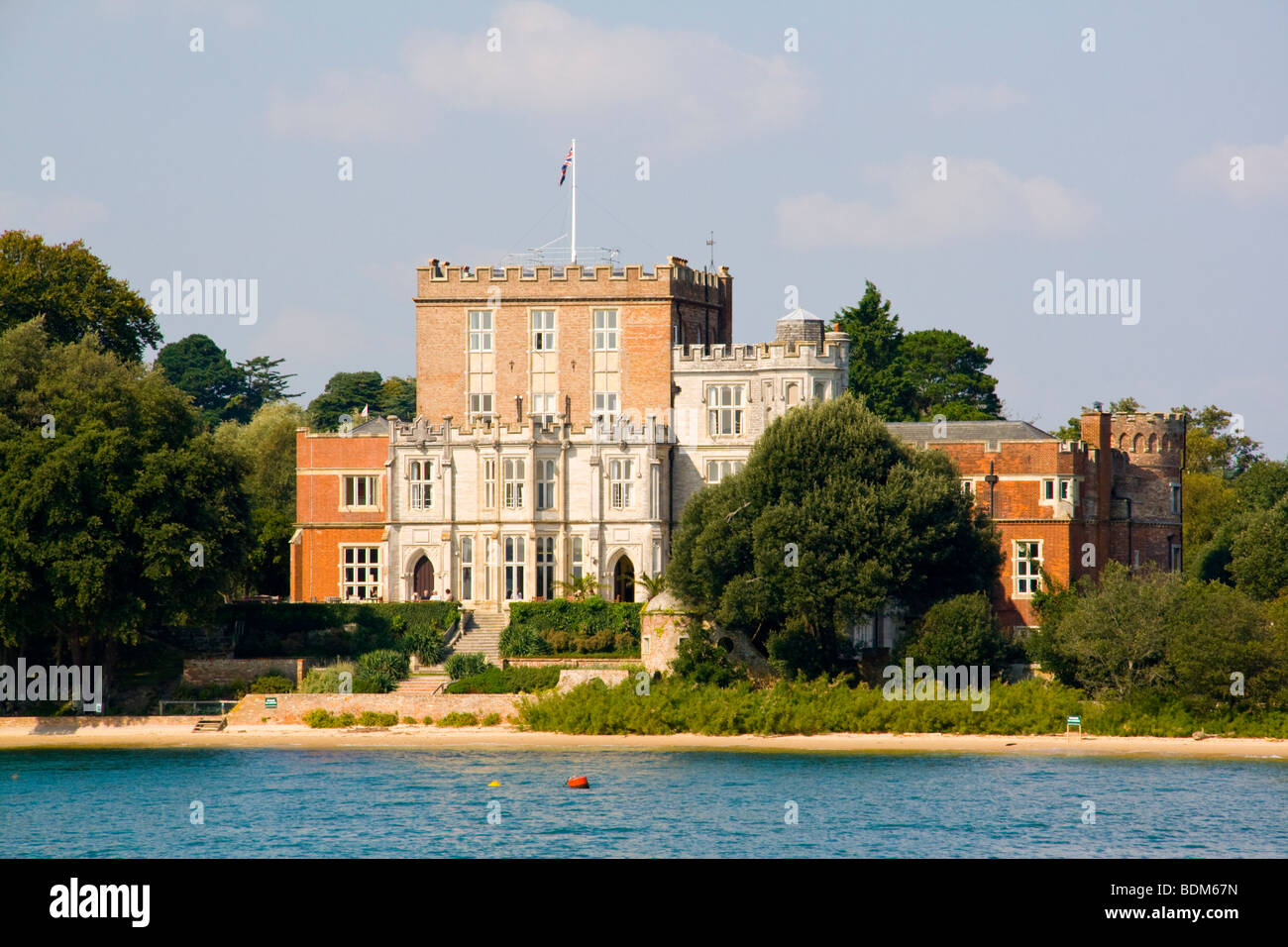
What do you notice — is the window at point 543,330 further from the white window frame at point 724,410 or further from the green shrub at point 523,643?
the green shrub at point 523,643

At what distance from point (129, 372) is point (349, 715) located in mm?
13937

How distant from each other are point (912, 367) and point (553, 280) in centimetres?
3176

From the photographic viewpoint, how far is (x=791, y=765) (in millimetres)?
49000

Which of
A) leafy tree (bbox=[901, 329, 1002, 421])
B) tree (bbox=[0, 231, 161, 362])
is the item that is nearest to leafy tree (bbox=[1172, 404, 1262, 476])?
leafy tree (bbox=[901, 329, 1002, 421])

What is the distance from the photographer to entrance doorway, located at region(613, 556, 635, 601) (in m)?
63.8

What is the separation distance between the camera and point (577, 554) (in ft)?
208

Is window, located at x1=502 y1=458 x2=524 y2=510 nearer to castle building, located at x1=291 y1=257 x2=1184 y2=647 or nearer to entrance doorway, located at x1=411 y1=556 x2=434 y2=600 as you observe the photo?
castle building, located at x1=291 y1=257 x2=1184 y2=647

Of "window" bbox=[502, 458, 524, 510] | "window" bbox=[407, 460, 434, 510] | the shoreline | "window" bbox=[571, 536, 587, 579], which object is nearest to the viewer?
the shoreline

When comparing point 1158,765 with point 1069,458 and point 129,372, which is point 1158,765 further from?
point 129,372

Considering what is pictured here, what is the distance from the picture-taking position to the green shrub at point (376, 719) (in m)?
53.9

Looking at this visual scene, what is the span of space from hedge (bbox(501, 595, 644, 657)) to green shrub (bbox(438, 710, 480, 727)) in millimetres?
4209

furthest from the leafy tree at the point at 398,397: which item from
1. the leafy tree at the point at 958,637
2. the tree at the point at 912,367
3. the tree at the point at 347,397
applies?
the leafy tree at the point at 958,637
